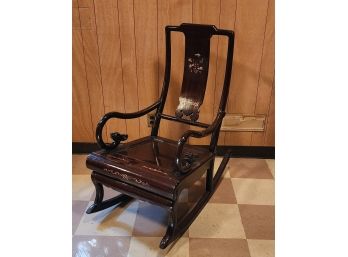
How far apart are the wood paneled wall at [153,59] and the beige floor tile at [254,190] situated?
383 millimetres

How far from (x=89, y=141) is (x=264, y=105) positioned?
1440 mm

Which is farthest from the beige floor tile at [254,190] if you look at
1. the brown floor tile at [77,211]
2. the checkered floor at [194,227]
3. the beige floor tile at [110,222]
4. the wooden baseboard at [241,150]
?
the brown floor tile at [77,211]

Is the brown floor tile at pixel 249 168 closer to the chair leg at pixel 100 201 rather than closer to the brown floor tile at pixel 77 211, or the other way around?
the chair leg at pixel 100 201

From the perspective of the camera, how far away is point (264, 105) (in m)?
2.29

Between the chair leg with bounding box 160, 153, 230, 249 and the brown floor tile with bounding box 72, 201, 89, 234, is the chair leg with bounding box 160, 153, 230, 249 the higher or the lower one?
the higher one

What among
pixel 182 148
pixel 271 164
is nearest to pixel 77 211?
pixel 182 148

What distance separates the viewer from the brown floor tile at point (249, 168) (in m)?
2.23

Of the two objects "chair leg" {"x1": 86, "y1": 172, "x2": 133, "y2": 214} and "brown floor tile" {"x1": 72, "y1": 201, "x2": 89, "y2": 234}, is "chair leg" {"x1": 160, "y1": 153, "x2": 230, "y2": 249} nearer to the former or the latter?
"chair leg" {"x1": 86, "y1": 172, "x2": 133, "y2": 214}

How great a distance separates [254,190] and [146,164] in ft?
2.97

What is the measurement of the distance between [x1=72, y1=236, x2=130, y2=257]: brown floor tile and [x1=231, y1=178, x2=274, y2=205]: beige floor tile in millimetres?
797

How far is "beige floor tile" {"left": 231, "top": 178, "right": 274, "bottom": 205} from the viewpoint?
1940 millimetres

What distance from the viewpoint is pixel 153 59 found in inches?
86.1

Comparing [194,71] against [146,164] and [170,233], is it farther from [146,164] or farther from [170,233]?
[170,233]

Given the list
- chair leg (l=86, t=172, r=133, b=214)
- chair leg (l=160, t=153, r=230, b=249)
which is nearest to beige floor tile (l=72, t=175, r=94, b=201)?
chair leg (l=86, t=172, r=133, b=214)
